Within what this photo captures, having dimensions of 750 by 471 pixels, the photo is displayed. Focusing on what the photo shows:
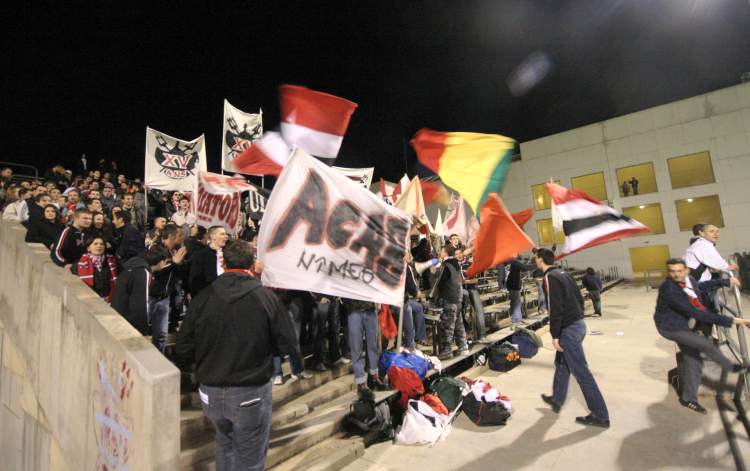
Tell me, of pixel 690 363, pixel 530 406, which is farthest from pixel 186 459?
pixel 690 363

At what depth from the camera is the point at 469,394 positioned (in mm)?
5457

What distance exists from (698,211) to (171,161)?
30195mm

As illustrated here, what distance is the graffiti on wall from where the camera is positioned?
3291 millimetres

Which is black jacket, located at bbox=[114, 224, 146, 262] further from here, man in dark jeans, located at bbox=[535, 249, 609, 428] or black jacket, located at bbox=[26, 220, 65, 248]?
man in dark jeans, located at bbox=[535, 249, 609, 428]

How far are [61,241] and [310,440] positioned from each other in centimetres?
454

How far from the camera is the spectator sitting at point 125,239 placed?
626 cm

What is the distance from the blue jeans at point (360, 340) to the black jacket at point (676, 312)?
4131 millimetres

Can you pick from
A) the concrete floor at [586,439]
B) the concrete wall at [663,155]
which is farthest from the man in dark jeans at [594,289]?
the concrete wall at [663,155]

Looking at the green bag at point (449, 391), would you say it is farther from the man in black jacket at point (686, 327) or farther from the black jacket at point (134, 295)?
the black jacket at point (134, 295)

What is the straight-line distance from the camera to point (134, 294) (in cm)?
462

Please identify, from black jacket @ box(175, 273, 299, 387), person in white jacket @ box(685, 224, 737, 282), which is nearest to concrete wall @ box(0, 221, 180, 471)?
black jacket @ box(175, 273, 299, 387)

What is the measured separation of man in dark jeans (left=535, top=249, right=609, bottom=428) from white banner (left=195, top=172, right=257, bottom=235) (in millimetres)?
4798

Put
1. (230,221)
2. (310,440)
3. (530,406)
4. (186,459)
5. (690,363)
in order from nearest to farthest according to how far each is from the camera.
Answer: (186,459)
(310,440)
(690,363)
(530,406)
(230,221)

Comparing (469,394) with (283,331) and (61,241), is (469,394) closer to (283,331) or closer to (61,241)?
(283,331)
